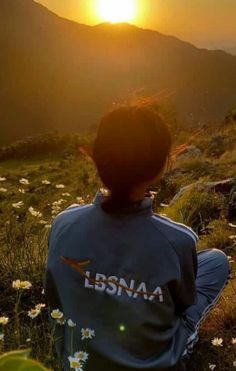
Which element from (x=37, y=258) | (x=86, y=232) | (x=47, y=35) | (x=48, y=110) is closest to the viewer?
(x=86, y=232)

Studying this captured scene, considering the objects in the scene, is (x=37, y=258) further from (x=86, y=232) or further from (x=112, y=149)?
(x=112, y=149)

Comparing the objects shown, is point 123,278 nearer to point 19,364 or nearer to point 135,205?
point 135,205

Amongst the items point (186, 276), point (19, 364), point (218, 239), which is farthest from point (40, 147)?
point (19, 364)

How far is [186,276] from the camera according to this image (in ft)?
8.56

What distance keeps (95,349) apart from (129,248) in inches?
19.1

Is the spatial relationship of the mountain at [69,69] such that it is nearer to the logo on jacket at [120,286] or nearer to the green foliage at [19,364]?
the logo on jacket at [120,286]

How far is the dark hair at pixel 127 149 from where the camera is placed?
2342 mm

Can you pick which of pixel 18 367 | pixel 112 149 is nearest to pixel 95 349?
pixel 112 149

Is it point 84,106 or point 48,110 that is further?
point 84,106

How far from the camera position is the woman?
238 centimetres

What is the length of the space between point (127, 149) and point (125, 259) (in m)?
0.46

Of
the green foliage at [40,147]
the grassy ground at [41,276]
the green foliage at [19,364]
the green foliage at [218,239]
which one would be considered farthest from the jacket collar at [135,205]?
the green foliage at [40,147]

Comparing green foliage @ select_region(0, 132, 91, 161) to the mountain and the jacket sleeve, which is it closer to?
the jacket sleeve

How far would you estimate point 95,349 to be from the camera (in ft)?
8.49
